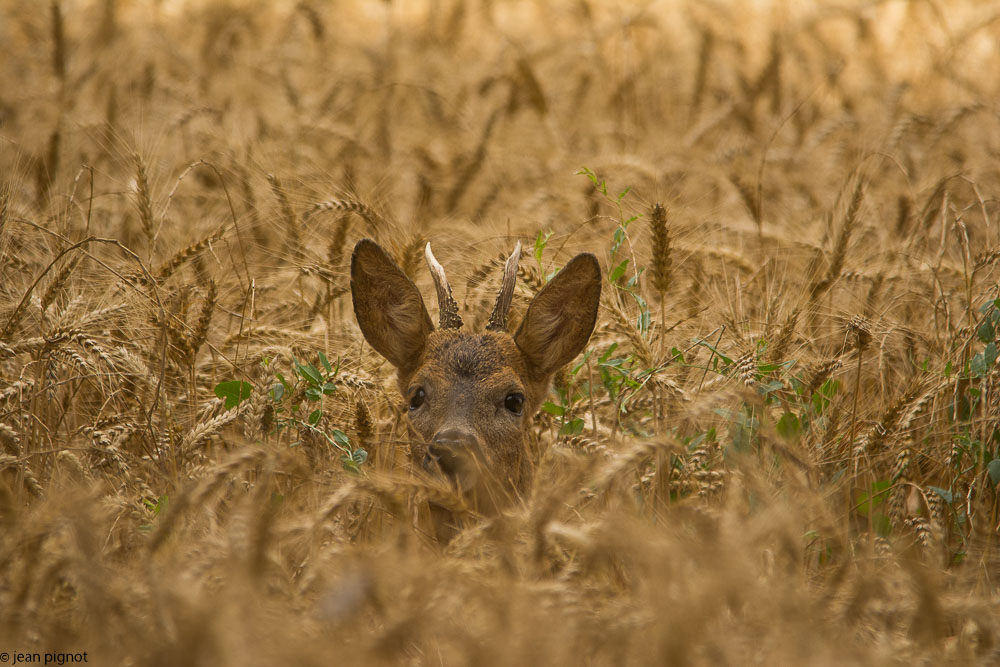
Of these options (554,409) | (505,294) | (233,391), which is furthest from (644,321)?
(233,391)

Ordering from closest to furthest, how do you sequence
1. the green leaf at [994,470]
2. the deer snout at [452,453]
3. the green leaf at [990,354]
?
the deer snout at [452,453], the green leaf at [994,470], the green leaf at [990,354]

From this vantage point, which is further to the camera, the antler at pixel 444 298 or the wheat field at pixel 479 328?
the antler at pixel 444 298

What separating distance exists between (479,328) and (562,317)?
→ 3.40 ft

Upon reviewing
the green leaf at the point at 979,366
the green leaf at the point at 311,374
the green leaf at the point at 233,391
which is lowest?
the green leaf at the point at 233,391

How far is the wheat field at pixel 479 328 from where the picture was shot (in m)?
2.74

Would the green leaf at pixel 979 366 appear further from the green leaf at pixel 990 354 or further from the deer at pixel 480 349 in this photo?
the deer at pixel 480 349

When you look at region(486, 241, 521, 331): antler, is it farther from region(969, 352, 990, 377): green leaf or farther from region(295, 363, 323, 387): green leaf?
region(969, 352, 990, 377): green leaf

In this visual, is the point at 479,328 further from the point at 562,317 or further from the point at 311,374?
the point at 311,374

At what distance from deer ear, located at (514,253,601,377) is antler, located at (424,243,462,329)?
34 centimetres

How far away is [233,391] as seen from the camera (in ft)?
15.5

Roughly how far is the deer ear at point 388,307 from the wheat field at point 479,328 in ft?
0.85

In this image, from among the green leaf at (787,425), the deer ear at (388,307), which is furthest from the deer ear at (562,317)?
the green leaf at (787,425)

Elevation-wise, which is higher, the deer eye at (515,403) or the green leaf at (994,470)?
the deer eye at (515,403)

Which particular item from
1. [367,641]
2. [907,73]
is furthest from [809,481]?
[907,73]
